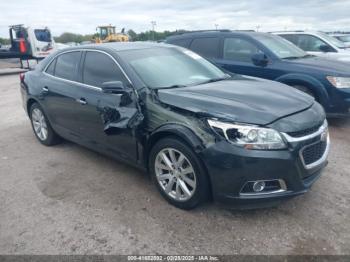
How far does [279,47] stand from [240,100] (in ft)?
13.4

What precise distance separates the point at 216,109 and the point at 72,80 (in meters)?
2.36

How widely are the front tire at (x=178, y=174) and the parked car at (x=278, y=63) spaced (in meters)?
3.57

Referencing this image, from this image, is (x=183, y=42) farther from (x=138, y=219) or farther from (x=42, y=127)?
(x=138, y=219)

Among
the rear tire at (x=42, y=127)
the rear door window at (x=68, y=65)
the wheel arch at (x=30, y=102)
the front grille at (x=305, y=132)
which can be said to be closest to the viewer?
the front grille at (x=305, y=132)

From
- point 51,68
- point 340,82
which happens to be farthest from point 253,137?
point 340,82

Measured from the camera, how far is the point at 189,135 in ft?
9.94

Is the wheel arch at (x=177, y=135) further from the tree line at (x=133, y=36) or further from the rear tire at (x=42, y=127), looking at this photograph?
the tree line at (x=133, y=36)

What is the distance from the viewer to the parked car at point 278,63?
5727 millimetres

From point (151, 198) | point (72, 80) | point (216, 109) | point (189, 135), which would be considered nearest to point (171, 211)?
point (151, 198)

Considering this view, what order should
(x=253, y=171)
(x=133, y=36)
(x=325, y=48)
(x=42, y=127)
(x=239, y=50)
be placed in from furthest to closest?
(x=133, y=36)
(x=325, y=48)
(x=239, y=50)
(x=42, y=127)
(x=253, y=171)

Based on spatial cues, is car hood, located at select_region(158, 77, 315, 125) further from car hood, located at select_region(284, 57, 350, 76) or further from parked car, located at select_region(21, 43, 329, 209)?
car hood, located at select_region(284, 57, 350, 76)

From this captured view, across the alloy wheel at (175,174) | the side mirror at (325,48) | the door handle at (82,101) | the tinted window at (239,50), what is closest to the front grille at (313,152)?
the alloy wheel at (175,174)

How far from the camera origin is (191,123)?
3078 mm

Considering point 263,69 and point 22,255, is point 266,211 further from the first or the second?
point 263,69
